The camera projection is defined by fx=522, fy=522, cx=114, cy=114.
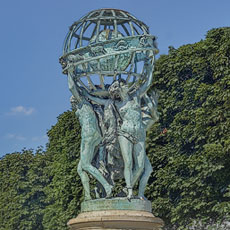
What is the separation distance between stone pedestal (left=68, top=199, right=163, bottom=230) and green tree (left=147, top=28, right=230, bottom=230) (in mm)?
8042

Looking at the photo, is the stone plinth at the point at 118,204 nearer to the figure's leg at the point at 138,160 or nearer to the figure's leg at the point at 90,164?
the figure's leg at the point at 90,164

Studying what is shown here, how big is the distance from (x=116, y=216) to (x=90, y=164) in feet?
5.07

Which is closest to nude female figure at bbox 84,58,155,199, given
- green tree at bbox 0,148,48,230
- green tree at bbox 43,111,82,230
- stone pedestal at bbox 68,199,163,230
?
stone pedestal at bbox 68,199,163,230

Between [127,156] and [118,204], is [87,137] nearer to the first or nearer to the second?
[127,156]

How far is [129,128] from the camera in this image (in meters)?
11.2

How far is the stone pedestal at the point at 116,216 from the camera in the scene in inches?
405

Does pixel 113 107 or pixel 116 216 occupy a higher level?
pixel 113 107

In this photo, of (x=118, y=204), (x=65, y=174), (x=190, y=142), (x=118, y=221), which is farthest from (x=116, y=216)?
(x=65, y=174)

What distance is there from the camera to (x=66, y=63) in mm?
12062

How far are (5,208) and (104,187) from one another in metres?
21.4

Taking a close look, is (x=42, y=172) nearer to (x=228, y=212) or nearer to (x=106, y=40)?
(x=228, y=212)

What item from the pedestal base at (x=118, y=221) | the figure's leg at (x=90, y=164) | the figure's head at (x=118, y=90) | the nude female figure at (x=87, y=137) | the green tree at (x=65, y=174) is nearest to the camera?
the pedestal base at (x=118, y=221)

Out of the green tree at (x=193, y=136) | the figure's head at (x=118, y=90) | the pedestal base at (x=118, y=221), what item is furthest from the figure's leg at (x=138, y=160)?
the green tree at (x=193, y=136)

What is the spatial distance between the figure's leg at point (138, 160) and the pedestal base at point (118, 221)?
91cm
